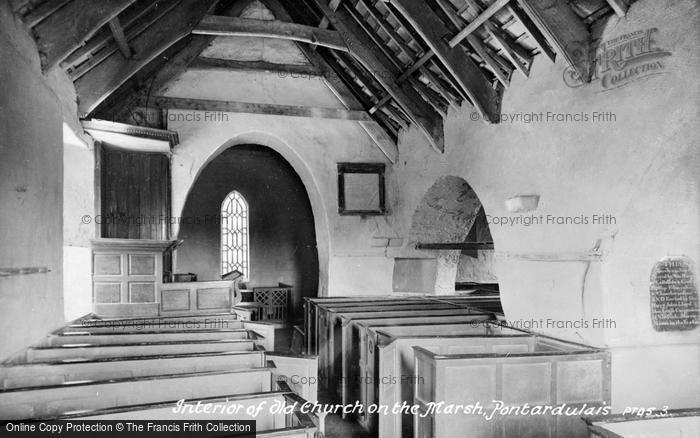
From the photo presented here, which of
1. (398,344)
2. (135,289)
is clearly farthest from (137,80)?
(398,344)

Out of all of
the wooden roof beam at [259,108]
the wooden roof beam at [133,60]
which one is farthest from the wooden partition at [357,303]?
the wooden roof beam at [133,60]

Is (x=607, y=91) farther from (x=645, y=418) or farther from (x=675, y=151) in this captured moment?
(x=645, y=418)

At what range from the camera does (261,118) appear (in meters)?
8.90

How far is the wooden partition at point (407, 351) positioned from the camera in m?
4.67

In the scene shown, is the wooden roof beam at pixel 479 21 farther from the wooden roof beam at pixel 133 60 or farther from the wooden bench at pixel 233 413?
the wooden bench at pixel 233 413

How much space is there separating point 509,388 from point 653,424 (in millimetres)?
1148

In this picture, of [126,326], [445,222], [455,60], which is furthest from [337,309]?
[455,60]

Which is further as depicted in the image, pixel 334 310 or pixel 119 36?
pixel 334 310

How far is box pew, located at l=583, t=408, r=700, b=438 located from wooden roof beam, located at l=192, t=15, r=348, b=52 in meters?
6.08

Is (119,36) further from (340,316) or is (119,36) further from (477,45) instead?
(340,316)

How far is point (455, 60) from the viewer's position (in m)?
5.93

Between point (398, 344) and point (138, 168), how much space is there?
198 inches

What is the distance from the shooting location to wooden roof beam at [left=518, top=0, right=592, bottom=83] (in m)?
4.52

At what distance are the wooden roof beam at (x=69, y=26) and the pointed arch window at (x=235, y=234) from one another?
23.7ft
